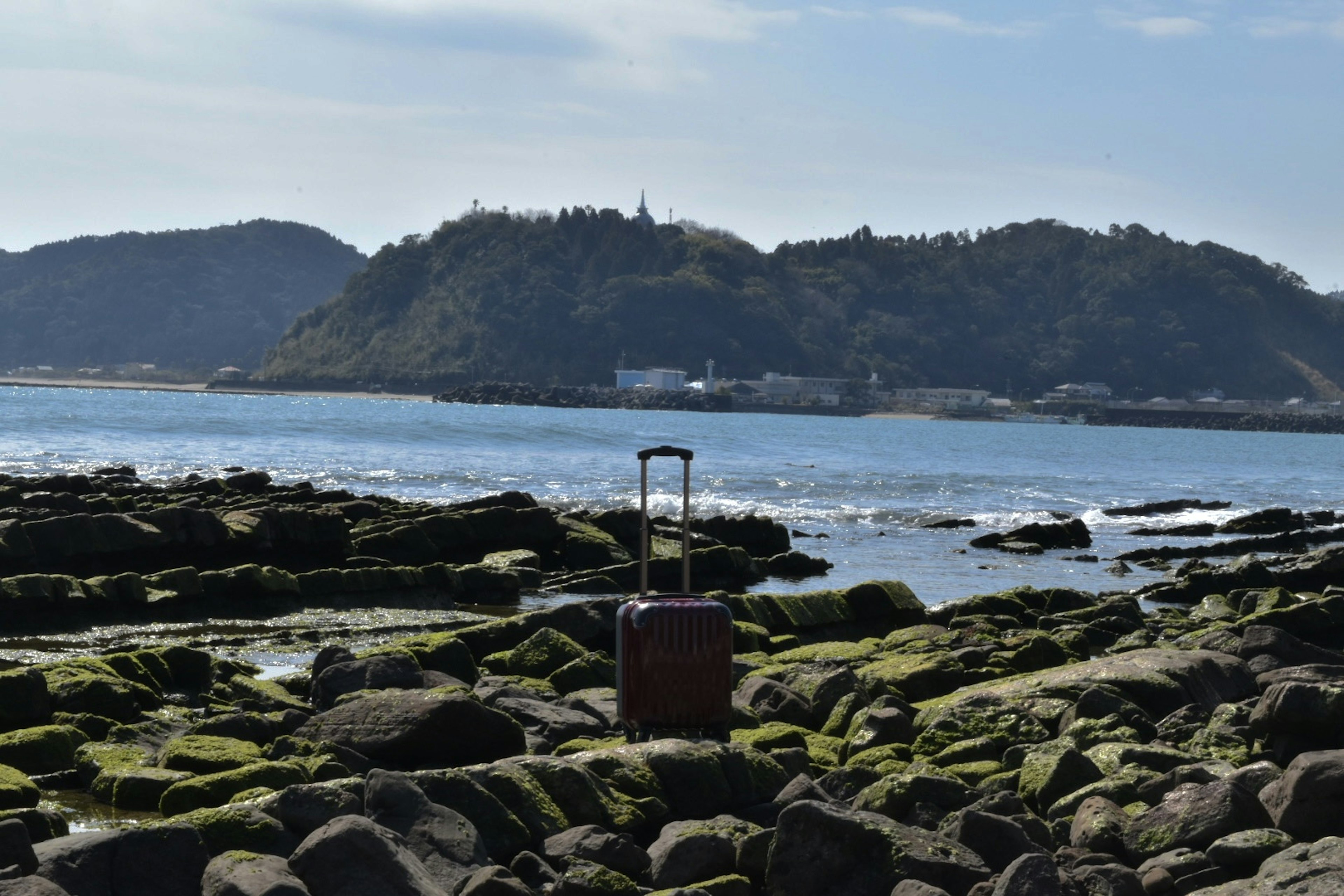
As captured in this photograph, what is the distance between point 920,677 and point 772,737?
7.40 feet

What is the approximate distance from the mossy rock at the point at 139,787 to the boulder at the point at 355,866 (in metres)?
2.01

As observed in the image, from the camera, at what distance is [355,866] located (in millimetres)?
5312

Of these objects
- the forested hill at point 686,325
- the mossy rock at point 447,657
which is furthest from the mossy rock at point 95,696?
the forested hill at point 686,325

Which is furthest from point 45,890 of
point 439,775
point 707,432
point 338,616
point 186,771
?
point 707,432

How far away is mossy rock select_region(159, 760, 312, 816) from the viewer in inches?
271

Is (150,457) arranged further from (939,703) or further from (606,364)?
(606,364)

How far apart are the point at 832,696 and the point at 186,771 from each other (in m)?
3.96

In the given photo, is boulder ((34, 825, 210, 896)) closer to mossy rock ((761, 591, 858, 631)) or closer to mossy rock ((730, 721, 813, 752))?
mossy rock ((730, 721, 813, 752))

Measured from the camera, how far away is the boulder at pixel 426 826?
5.83 meters

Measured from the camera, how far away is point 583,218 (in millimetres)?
190000

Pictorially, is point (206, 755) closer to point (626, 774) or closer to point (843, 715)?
point (626, 774)

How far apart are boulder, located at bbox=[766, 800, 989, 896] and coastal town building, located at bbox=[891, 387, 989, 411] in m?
160

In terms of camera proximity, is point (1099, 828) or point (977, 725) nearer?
point (1099, 828)

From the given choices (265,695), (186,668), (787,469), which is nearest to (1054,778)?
(265,695)
